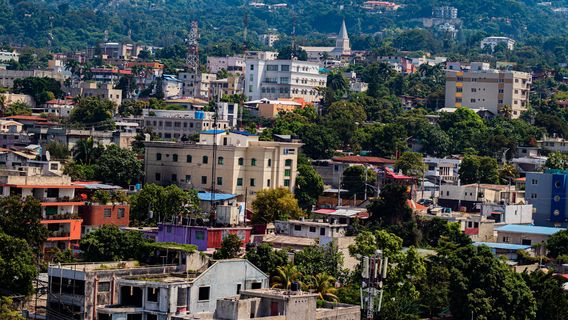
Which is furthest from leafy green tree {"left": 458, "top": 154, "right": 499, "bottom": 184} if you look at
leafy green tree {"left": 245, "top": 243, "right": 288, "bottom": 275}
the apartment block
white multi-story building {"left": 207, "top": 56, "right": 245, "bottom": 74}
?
white multi-story building {"left": 207, "top": 56, "right": 245, "bottom": 74}

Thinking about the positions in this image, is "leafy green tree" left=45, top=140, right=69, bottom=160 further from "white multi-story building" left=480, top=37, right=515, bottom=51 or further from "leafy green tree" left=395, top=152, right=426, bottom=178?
"white multi-story building" left=480, top=37, right=515, bottom=51

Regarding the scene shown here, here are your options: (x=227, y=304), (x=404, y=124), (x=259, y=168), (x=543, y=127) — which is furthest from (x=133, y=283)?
(x=543, y=127)

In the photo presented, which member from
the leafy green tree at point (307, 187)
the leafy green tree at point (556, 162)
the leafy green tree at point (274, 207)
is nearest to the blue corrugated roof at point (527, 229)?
the leafy green tree at point (274, 207)

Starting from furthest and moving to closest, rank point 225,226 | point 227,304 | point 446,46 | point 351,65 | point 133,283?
point 446,46, point 351,65, point 225,226, point 133,283, point 227,304

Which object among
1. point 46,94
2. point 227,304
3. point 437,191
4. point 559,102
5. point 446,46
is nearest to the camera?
point 227,304

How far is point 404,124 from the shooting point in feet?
287

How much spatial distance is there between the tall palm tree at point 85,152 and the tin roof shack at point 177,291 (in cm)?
2964

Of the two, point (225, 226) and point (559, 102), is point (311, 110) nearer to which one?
point (559, 102)

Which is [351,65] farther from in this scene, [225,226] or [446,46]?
[225,226]

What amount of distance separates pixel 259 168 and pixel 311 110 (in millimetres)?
28648

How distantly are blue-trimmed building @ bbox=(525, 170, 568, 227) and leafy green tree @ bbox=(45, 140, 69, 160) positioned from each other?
2052 cm

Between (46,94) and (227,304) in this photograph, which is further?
(46,94)

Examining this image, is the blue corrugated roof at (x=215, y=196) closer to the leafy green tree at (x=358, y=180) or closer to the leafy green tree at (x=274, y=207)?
the leafy green tree at (x=274, y=207)

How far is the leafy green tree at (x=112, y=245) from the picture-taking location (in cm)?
4478
